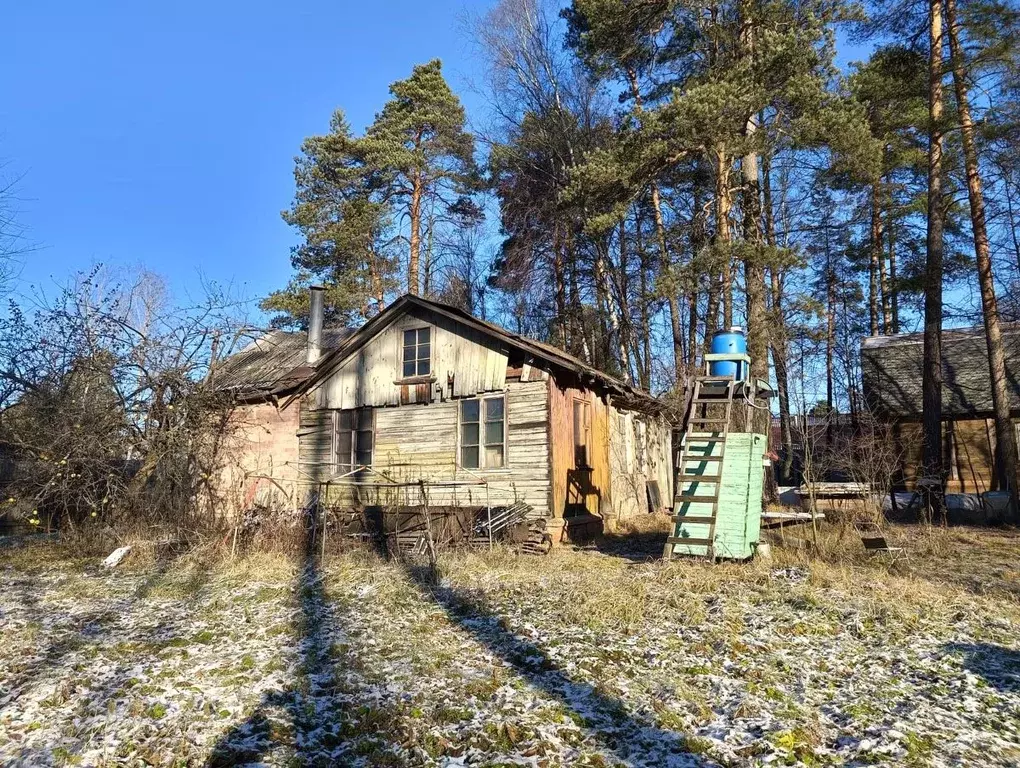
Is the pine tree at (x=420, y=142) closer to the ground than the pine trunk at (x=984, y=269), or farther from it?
farther from it

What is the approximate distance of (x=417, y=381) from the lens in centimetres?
1556

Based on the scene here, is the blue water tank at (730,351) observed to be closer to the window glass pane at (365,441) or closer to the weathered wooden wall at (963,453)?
the window glass pane at (365,441)

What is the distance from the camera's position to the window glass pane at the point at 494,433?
14.4 metres

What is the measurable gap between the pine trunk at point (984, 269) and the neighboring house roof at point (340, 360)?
7.97 m

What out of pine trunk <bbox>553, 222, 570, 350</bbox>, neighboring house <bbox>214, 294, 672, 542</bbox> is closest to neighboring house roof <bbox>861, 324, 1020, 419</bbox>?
neighboring house <bbox>214, 294, 672, 542</bbox>

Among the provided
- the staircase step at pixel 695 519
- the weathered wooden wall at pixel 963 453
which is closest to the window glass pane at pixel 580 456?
the staircase step at pixel 695 519

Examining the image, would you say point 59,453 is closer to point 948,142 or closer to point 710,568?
point 710,568

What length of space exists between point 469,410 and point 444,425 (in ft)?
2.36

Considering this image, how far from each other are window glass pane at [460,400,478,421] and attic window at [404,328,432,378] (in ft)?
4.08

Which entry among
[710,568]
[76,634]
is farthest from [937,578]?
[76,634]

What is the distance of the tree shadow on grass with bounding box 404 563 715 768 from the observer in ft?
14.1

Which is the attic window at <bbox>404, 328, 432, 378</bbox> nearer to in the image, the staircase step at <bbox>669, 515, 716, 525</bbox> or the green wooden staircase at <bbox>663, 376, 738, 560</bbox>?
the green wooden staircase at <bbox>663, 376, 738, 560</bbox>

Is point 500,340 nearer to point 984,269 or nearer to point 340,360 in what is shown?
point 340,360

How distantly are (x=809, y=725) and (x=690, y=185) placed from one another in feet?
69.9
